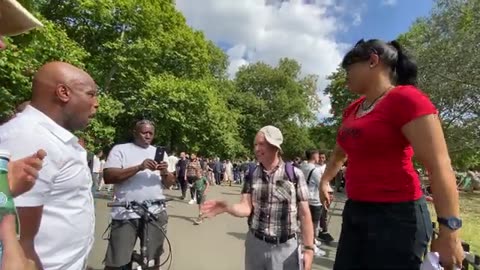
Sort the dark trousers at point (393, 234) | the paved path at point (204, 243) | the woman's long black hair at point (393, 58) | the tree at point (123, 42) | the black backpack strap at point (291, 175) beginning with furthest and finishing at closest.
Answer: the tree at point (123, 42) < the paved path at point (204, 243) < the black backpack strap at point (291, 175) < the woman's long black hair at point (393, 58) < the dark trousers at point (393, 234)

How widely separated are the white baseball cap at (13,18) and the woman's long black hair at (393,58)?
6.29ft

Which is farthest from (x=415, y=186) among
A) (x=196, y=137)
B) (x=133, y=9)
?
(x=196, y=137)

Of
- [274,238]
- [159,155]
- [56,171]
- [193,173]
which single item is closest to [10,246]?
[56,171]

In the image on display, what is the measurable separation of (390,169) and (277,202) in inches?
50.3

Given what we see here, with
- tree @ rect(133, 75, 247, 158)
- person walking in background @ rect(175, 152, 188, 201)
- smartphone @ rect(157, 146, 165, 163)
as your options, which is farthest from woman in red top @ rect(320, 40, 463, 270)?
tree @ rect(133, 75, 247, 158)

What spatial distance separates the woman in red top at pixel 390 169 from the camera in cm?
253

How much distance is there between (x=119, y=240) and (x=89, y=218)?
274cm

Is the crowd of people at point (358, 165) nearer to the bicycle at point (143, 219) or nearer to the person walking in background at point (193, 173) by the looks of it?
the bicycle at point (143, 219)

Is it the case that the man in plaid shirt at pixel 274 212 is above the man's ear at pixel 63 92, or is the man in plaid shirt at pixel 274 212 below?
below

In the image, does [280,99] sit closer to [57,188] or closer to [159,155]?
[159,155]

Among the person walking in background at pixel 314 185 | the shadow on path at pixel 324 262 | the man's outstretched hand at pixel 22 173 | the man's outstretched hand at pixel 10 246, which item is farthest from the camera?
the person walking in background at pixel 314 185

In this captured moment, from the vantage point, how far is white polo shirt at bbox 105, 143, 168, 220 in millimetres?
5297

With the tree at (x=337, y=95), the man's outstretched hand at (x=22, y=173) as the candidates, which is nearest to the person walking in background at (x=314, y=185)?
the man's outstretched hand at (x=22, y=173)

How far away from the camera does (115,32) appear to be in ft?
82.7
